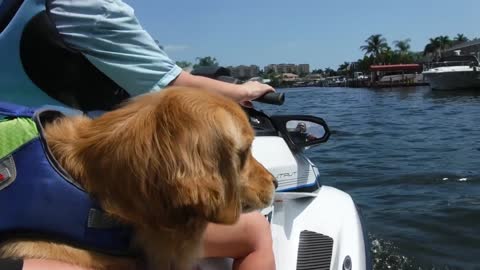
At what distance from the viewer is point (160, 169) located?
1498 mm

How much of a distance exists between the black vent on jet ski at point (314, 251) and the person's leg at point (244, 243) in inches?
25.7

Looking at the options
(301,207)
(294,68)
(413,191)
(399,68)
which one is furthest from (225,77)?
(294,68)

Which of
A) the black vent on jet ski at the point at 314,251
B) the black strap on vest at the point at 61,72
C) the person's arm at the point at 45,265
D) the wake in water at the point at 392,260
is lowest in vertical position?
the wake in water at the point at 392,260

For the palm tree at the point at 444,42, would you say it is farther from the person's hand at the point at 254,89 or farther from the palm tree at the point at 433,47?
the person's hand at the point at 254,89

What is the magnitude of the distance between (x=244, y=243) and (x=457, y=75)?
47.1 m

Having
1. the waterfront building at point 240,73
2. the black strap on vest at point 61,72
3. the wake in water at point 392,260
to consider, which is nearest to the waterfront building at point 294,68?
the wake in water at point 392,260

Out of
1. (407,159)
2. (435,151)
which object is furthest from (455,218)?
(435,151)

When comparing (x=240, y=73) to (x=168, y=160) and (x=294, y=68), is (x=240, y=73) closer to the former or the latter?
(x=168, y=160)

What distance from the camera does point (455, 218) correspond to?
6.71 meters

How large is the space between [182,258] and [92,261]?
10.1 inches

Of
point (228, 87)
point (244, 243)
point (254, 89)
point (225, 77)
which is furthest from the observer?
point (225, 77)

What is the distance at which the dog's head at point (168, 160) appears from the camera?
4.91 feet

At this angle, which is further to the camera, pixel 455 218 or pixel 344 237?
pixel 455 218

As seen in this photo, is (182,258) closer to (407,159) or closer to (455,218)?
(455,218)
